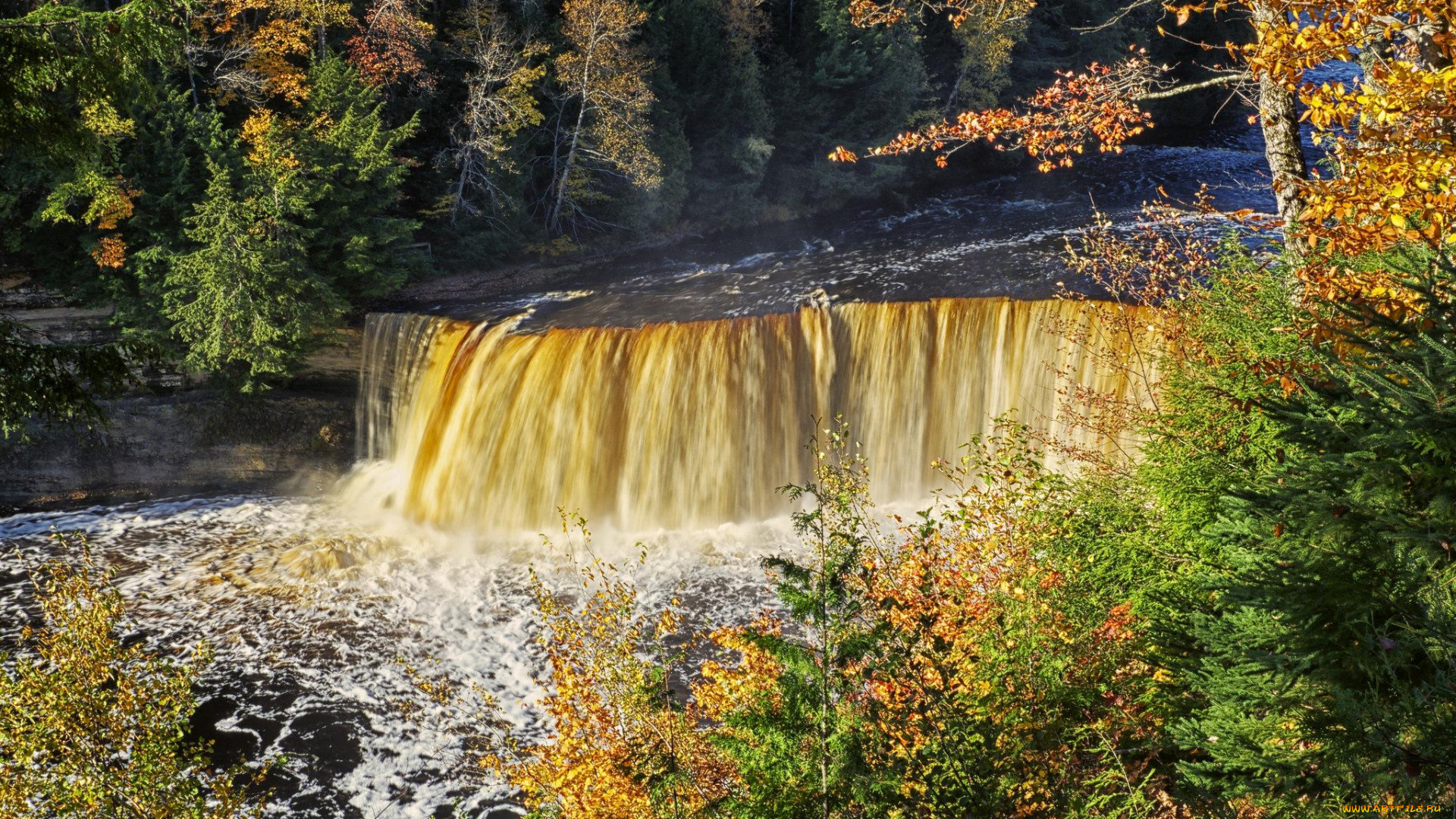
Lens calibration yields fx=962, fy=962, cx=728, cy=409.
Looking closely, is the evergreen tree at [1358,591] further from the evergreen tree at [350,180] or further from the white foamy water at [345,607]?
the evergreen tree at [350,180]

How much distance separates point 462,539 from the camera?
14602 mm

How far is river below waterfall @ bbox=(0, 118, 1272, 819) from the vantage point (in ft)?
34.4

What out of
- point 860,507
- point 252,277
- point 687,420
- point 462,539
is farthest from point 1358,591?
point 252,277

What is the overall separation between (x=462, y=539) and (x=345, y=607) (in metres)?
2.31

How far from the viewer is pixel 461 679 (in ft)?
36.3

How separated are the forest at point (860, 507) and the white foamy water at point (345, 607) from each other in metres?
0.12

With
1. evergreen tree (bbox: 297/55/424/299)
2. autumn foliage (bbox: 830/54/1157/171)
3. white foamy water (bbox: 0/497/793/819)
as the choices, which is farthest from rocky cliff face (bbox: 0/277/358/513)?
autumn foliage (bbox: 830/54/1157/171)

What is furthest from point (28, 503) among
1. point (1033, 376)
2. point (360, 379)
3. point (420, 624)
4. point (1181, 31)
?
point (1181, 31)

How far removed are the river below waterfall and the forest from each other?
13 cm

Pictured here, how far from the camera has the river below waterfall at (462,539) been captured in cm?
1048

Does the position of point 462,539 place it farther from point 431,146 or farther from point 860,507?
point 431,146

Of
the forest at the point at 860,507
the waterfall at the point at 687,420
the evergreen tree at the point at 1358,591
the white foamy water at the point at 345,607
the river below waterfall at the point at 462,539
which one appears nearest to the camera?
the evergreen tree at the point at 1358,591

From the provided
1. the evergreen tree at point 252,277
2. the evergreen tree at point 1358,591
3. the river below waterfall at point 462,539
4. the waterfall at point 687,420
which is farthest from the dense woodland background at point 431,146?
the evergreen tree at point 1358,591

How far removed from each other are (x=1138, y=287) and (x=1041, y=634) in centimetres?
954
